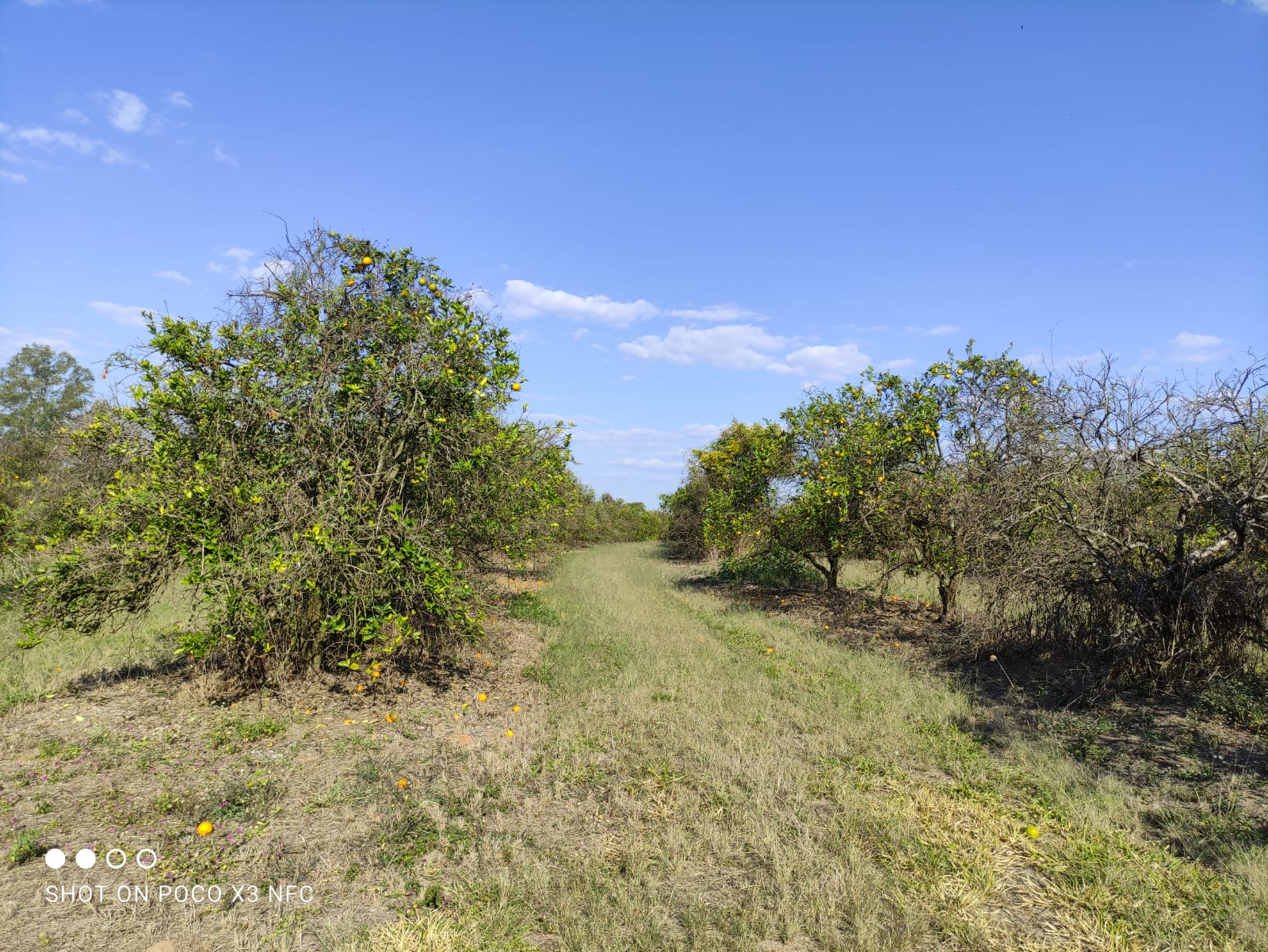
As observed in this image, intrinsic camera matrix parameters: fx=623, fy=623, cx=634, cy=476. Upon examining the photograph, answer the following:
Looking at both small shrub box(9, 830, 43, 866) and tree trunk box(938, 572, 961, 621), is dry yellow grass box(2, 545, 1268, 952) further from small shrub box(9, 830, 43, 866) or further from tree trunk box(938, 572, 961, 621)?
tree trunk box(938, 572, 961, 621)

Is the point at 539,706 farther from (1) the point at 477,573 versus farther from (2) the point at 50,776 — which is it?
(2) the point at 50,776

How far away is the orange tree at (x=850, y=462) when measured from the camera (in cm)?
1239

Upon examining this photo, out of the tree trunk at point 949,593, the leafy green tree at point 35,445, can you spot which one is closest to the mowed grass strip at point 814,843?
the tree trunk at point 949,593

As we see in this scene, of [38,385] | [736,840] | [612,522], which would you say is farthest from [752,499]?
[38,385]

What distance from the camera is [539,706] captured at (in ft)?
24.8

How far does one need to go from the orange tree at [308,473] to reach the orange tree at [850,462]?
735 cm

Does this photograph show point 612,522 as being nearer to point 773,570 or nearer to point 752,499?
point 773,570

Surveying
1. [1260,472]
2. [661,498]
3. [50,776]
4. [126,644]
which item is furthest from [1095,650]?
[661,498]

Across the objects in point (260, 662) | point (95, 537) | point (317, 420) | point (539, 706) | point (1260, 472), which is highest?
point (317, 420)

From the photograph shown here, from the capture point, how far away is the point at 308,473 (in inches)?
277

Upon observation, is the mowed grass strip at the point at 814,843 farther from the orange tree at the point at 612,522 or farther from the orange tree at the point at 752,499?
the orange tree at the point at 612,522

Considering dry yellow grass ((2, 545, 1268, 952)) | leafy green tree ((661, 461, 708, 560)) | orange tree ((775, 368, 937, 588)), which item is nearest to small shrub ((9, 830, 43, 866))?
dry yellow grass ((2, 545, 1268, 952))

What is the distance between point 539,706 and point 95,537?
516 cm

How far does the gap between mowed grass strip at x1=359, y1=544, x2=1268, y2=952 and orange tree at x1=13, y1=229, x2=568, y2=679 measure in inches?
98.5
